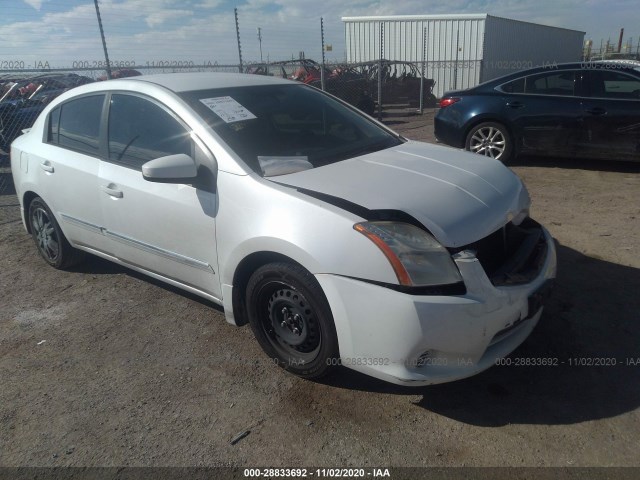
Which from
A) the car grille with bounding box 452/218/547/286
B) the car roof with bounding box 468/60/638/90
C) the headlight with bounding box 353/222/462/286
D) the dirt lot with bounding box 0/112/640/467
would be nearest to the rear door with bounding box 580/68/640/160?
the car roof with bounding box 468/60/638/90

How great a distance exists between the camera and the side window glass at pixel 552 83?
278 inches

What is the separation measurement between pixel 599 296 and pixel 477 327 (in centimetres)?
176

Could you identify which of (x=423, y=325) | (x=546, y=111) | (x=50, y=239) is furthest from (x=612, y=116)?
(x=50, y=239)

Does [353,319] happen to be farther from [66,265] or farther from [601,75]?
[601,75]

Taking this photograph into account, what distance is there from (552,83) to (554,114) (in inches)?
19.8

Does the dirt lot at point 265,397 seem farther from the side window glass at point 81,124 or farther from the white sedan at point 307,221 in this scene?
the side window glass at point 81,124

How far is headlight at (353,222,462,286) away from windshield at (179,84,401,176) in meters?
0.77

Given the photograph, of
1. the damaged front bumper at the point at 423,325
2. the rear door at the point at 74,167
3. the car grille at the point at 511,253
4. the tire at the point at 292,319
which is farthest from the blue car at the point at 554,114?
the tire at the point at 292,319

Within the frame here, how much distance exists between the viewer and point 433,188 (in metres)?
2.80

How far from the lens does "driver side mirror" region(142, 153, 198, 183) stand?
288 cm

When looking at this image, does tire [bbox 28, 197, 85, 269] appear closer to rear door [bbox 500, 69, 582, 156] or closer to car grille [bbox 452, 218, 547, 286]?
car grille [bbox 452, 218, 547, 286]

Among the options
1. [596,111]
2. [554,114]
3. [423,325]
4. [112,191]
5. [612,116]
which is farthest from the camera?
[554,114]

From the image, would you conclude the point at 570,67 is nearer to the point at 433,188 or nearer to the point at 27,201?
the point at 433,188

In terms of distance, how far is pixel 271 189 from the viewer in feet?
9.02
